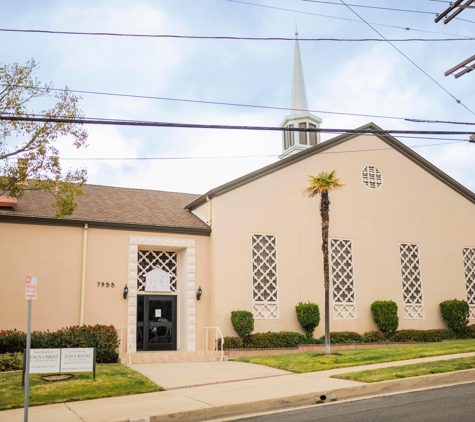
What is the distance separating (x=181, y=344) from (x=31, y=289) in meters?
12.5

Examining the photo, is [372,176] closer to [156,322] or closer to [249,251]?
[249,251]

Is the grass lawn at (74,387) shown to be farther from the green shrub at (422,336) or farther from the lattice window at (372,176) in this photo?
the lattice window at (372,176)

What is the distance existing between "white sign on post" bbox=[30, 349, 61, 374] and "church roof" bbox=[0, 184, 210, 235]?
314 inches

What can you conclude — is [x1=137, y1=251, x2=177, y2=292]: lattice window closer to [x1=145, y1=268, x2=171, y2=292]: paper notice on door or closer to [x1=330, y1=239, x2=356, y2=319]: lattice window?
[x1=145, y1=268, x2=171, y2=292]: paper notice on door

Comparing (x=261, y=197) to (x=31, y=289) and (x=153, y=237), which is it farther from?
(x=31, y=289)

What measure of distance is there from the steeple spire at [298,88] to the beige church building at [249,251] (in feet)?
29.4

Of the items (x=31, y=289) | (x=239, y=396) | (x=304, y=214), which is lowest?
(x=239, y=396)

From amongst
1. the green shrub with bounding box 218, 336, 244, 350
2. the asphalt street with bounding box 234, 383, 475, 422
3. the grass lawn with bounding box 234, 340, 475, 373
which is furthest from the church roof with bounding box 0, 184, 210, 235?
the asphalt street with bounding box 234, 383, 475, 422

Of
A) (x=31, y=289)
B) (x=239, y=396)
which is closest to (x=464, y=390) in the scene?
(x=239, y=396)

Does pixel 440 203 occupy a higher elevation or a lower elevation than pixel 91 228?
higher

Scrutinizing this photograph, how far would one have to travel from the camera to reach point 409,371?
13453 millimetres

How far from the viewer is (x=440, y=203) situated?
27422 millimetres

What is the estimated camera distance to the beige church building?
20.3 m

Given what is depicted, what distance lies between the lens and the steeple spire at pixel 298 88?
34469 millimetres
